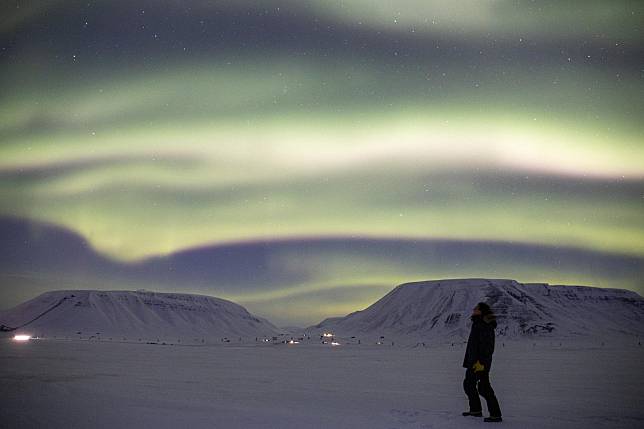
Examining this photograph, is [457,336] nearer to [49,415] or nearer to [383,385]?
[383,385]

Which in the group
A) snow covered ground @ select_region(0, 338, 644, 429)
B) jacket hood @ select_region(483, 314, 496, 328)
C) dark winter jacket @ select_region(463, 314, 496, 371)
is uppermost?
jacket hood @ select_region(483, 314, 496, 328)

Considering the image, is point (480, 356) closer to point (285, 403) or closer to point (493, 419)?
point (493, 419)

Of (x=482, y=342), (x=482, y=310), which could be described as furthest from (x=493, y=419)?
(x=482, y=310)

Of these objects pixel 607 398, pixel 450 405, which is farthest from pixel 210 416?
pixel 607 398

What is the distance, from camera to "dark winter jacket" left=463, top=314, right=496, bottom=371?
36.7 feet

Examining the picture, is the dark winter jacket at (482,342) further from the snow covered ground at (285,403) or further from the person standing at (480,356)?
the snow covered ground at (285,403)

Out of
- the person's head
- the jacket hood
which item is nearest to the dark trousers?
the jacket hood

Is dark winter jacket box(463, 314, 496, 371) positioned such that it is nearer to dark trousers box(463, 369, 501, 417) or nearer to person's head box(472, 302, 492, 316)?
person's head box(472, 302, 492, 316)

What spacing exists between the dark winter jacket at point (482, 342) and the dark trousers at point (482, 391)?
20 centimetres

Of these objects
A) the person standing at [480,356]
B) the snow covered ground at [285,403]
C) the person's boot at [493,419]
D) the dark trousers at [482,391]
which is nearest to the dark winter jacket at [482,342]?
the person standing at [480,356]

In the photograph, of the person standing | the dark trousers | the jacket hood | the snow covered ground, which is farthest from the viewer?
the jacket hood

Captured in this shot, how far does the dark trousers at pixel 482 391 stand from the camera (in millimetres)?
10773

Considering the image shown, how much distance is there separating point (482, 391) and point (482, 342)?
0.98 meters

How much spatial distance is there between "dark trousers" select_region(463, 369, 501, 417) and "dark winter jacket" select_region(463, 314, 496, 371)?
195 millimetres
